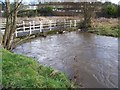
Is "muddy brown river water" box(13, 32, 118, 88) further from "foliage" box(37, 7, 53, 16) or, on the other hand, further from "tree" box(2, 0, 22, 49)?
"foliage" box(37, 7, 53, 16)

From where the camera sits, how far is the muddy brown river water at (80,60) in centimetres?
738

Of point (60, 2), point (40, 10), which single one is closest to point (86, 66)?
point (60, 2)

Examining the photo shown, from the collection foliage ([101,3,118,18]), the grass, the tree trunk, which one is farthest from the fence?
foliage ([101,3,118,18])

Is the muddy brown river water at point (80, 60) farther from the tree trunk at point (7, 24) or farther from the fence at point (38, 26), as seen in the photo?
the fence at point (38, 26)

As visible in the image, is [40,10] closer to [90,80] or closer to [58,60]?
[58,60]

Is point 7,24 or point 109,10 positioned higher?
point 109,10

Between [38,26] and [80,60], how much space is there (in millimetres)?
8450

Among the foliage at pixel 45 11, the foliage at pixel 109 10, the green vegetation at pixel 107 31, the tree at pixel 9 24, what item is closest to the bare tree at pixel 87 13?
the green vegetation at pixel 107 31

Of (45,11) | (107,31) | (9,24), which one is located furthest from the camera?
(45,11)

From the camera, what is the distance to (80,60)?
10180 millimetres

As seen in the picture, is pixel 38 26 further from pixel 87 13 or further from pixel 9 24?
pixel 9 24

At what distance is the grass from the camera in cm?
595

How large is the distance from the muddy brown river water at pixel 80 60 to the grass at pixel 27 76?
2.19ft

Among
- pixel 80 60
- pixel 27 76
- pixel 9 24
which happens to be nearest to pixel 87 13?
pixel 9 24
